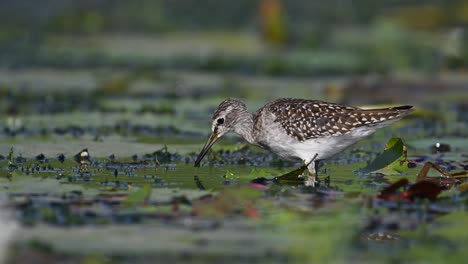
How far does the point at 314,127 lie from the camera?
1104 centimetres

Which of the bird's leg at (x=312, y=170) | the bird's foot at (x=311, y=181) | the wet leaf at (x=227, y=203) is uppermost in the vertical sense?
the bird's leg at (x=312, y=170)

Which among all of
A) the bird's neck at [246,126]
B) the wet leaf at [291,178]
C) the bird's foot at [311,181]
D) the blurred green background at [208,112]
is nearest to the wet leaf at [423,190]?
the blurred green background at [208,112]

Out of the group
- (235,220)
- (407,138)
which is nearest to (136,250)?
(235,220)

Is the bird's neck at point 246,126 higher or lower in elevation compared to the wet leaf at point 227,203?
higher

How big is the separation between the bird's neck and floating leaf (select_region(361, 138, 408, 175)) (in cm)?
140

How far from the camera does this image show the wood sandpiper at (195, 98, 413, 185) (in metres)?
10.9

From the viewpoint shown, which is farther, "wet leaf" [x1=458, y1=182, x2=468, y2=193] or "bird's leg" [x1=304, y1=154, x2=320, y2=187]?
"bird's leg" [x1=304, y1=154, x2=320, y2=187]

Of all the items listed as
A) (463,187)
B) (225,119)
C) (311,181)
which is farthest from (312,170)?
(463,187)

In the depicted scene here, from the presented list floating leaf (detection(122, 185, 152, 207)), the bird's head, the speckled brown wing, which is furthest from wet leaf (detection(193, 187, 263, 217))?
the bird's head

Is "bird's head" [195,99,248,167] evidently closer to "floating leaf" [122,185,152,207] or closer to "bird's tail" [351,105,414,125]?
"bird's tail" [351,105,414,125]

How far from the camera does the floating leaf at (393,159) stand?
10.9 metres

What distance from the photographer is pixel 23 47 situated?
2259 cm

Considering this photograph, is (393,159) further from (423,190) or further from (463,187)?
(423,190)

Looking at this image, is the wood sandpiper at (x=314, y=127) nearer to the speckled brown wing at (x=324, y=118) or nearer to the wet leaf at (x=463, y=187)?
the speckled brown wing at (x=324, y=118)
